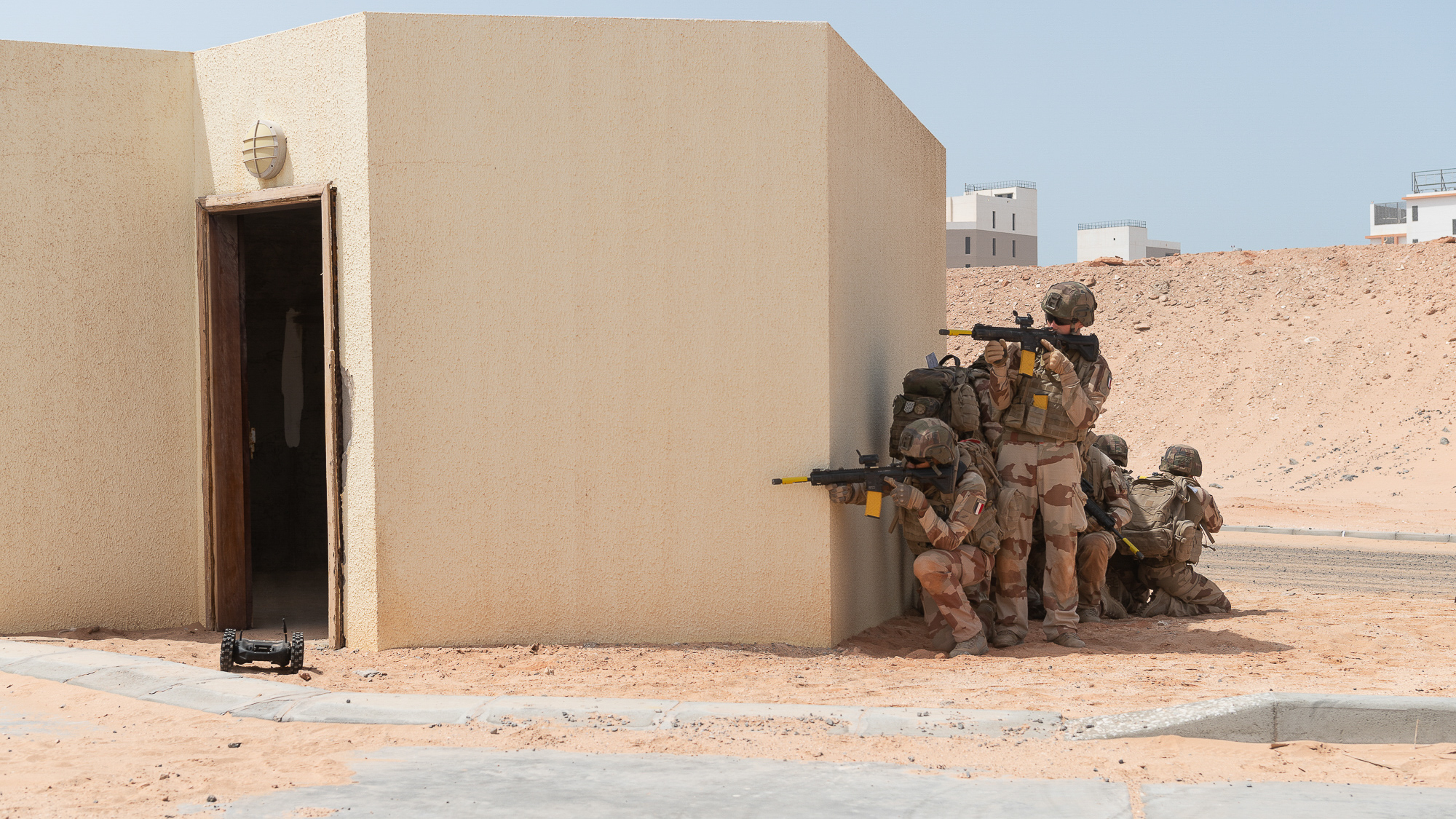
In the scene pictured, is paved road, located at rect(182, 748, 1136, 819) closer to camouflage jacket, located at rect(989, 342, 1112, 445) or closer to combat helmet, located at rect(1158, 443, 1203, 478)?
camouflage jacket, located at rect(989, 342, 1112, 445)

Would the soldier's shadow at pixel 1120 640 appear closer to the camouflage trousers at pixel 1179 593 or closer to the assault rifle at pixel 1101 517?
the camouflage trousers at pixel 1179 593

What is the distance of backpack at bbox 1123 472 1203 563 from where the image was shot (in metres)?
7.95

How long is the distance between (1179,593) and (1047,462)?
1.73 meters

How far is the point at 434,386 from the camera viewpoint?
6.54m

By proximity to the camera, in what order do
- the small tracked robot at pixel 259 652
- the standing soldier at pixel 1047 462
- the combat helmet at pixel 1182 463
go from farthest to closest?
the combat helmet at pixel 1182 463 → the standing soldier at pixel 1047 462 → the small tracked robot at pixel 259 652

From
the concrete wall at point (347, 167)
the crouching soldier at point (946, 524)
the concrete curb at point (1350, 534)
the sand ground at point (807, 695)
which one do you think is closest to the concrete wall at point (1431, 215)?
the concrete curb at point (1350, 534)

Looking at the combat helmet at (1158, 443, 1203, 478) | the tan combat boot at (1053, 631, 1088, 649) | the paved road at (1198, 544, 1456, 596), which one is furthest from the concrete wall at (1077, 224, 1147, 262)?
the tan combat boot at (1053, 631, 1088, 649)

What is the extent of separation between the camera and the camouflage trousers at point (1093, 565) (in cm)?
764

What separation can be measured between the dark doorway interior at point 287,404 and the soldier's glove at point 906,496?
5.71 metres

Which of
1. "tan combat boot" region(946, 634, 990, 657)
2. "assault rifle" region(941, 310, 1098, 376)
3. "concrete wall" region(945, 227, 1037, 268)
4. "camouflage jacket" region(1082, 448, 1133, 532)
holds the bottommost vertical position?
"tan combat boot" region(946, 634, 990, 657)

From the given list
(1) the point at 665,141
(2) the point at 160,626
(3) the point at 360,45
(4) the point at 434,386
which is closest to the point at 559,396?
(4) the point at 434,386

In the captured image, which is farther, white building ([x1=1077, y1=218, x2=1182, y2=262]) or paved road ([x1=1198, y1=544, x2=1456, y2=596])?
white building ([x1=1077, y1=218, x2=1182, y2=262])

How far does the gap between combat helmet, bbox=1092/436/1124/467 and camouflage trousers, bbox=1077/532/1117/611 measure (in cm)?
84

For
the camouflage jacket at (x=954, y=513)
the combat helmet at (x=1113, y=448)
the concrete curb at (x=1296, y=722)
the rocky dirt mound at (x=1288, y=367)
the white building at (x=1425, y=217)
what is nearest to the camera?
the concrete curb at (x=1296, y=722)
